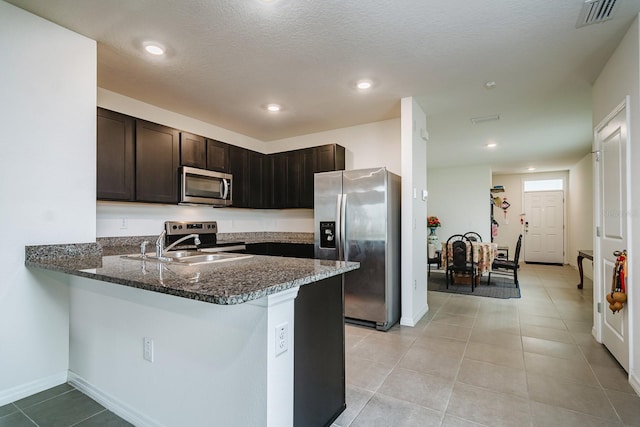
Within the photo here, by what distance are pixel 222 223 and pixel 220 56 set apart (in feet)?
8.02

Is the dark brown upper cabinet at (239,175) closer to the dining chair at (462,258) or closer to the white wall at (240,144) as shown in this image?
the white wall at (240,144)

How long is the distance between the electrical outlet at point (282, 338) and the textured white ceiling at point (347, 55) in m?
1.88

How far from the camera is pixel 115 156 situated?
2.89m

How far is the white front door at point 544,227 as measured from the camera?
8.43 meters

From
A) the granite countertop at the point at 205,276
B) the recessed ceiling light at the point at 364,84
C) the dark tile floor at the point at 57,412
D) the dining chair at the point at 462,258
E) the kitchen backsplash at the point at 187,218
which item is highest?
the recessed ceiling light at the point at 364,84

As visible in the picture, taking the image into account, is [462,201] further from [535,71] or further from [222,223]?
[222,223]

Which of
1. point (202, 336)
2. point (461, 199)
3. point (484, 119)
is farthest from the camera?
point (461, 199)

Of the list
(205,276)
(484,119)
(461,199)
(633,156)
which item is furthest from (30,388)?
A: (461,199)

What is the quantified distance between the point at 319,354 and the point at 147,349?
93 cm

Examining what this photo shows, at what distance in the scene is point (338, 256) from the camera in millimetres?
3604

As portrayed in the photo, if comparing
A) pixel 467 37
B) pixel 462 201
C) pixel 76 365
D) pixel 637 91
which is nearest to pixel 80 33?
pixel 76 365

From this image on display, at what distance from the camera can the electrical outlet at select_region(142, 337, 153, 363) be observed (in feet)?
5.51

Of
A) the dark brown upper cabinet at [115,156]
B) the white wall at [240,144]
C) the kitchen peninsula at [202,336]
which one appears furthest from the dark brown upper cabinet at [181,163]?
the kitchen peninsula at [202,336]

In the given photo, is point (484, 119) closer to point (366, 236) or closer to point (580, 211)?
point (366, 236)
